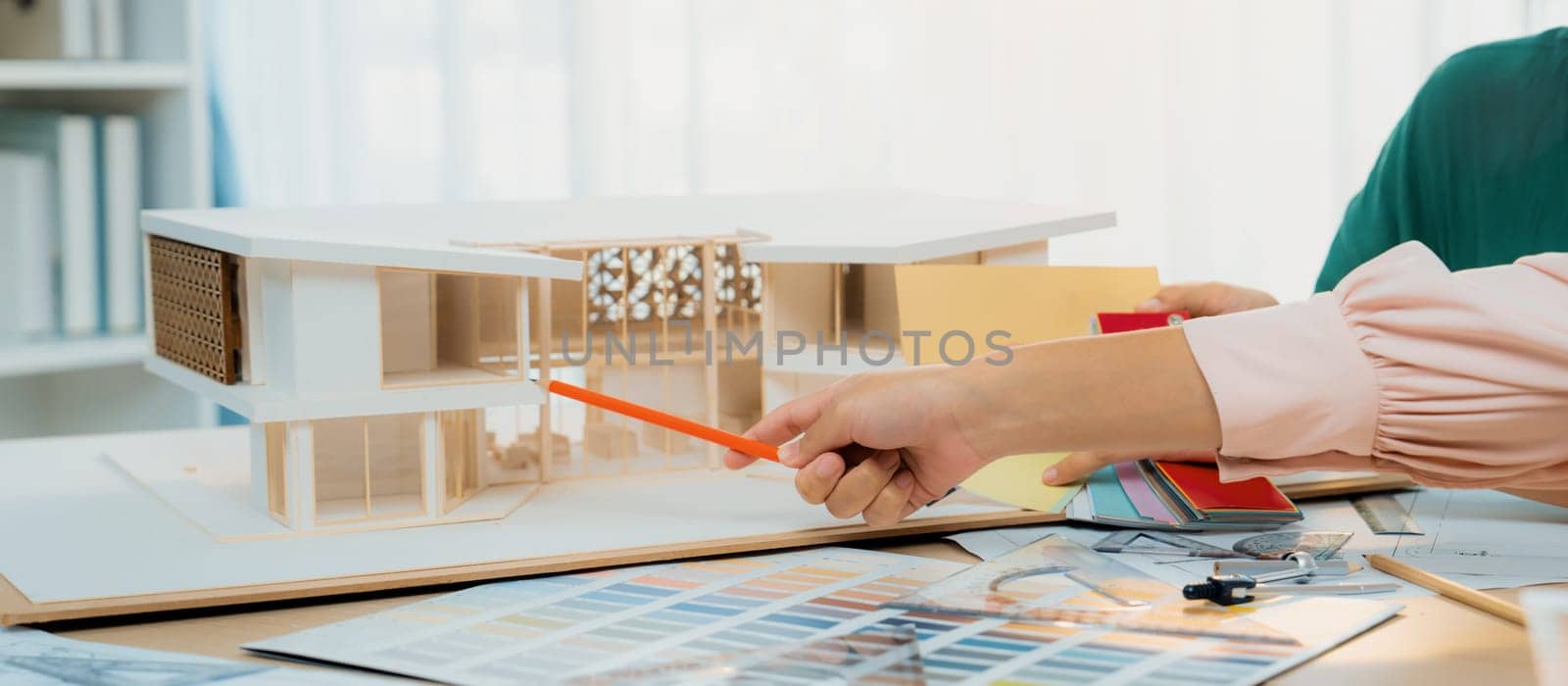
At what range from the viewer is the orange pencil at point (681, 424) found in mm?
932

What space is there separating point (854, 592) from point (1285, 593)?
24 centimetres

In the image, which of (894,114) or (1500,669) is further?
(894,114)

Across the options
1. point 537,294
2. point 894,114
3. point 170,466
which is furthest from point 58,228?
point 894,114

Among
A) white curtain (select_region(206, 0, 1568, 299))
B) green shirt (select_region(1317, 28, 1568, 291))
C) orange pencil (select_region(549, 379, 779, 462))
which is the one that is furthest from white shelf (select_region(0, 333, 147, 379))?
green shirt (select_region(1317, 28, 1568, 291))

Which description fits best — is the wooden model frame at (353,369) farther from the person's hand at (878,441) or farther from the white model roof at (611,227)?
the person's hand at (878,441)

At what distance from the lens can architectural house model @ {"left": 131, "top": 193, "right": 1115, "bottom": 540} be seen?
3.25 feet

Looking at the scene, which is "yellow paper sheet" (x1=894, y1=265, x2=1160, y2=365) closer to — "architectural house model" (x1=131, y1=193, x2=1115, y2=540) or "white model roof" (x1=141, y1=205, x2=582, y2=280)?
"architectural house model" (x1=131, y1=193, x2=1115, y2=540)

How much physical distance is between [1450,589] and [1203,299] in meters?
0.45

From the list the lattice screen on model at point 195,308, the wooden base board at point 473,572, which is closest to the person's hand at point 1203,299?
the wooden base board at point 473,572

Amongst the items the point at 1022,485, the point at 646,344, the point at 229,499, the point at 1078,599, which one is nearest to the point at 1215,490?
the point at 1022,485

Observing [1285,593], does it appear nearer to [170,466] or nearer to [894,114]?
[170,466]

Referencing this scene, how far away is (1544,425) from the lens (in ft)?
2.42

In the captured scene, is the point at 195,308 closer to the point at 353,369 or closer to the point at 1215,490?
the point at 353,369

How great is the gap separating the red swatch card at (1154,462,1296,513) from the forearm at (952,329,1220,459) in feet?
0.67
